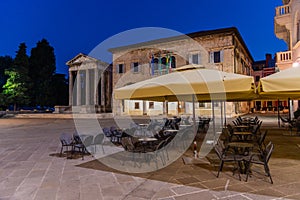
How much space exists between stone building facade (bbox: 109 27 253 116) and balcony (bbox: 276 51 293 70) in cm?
900

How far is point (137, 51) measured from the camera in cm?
3078

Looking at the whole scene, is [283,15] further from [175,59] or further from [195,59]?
[175,59]

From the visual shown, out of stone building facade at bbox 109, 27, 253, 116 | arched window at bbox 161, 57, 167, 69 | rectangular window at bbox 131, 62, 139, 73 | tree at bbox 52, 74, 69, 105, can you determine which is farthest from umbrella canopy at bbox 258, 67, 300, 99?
tree at bbox 52, 74, 69, 105

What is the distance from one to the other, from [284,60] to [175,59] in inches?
569

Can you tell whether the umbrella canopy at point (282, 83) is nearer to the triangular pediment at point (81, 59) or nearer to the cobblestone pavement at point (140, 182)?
the cobblestone pavement at point (140, 182)

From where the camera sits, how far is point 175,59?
27672 millimetres

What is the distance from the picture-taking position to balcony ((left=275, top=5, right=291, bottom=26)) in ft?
49.4

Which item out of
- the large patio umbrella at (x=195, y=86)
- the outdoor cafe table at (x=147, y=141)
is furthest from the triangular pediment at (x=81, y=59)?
the large patio umbrella at (x=195, y=86)

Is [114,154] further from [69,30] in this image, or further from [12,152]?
[69,30]

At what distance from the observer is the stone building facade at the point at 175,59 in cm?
2452

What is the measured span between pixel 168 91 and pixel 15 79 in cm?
3204

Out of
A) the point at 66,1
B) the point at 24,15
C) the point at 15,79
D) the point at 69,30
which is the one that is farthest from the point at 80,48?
the point at 15,79

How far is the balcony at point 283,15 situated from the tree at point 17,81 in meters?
30.1

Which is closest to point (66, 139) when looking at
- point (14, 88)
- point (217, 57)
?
point (217, 57)
